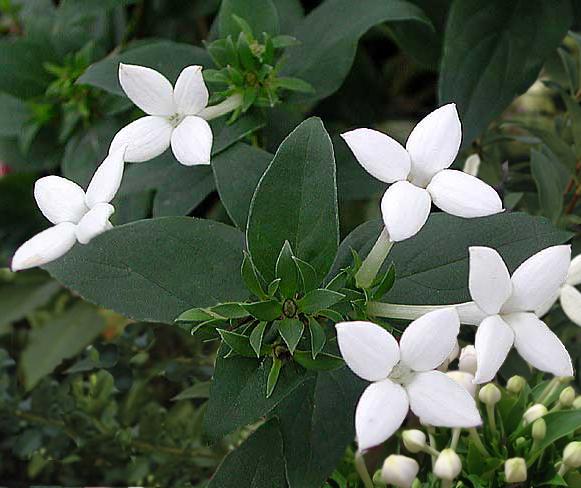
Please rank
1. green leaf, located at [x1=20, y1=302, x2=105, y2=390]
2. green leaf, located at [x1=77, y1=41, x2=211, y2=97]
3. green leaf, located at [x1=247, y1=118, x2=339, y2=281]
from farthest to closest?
green leaf, located at [x1=20, y1=302, x2=105, y2=390]
green leaf, located at [x1=77, y1=41, x2=211, y2=97]
green leaf, located at [x1=247, y1=118, x2=339, y2=281]

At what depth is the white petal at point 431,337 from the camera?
0.37 m

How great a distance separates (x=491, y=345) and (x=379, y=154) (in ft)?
0.35

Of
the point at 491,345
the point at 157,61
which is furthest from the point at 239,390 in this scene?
the point at 157,61

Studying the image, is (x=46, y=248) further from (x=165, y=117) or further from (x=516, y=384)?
(x=516, y=384)

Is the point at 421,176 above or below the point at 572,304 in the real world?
above

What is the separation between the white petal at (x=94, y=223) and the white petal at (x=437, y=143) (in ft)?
0.51

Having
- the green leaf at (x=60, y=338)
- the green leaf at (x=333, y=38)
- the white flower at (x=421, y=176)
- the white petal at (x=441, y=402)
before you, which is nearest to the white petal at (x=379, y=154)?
the white flower at (x=421, y=176)

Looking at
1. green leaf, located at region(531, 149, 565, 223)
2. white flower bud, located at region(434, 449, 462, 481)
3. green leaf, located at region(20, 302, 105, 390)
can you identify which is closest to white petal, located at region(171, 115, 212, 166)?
white flower bud, located at region(434, 449, 462, 481)

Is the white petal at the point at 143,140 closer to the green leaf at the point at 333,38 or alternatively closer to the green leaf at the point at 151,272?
the green leaf at the point at 151,272

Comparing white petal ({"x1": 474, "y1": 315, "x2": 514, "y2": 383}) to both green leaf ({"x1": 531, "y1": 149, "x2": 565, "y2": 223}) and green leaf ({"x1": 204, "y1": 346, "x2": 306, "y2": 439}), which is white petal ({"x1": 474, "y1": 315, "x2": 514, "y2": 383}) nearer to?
green leaf ({"x1": 204, "y1": 346, "x2": 306, "y2": 439})

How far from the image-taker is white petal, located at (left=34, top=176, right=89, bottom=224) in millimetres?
446

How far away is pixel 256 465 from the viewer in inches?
19.3

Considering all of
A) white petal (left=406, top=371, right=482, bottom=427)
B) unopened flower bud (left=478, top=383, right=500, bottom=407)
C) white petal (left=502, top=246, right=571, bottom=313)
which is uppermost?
white petal (left=502, top=246, right=571, bottom=313)

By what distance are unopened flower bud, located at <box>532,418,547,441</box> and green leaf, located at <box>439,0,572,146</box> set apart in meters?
0.28
